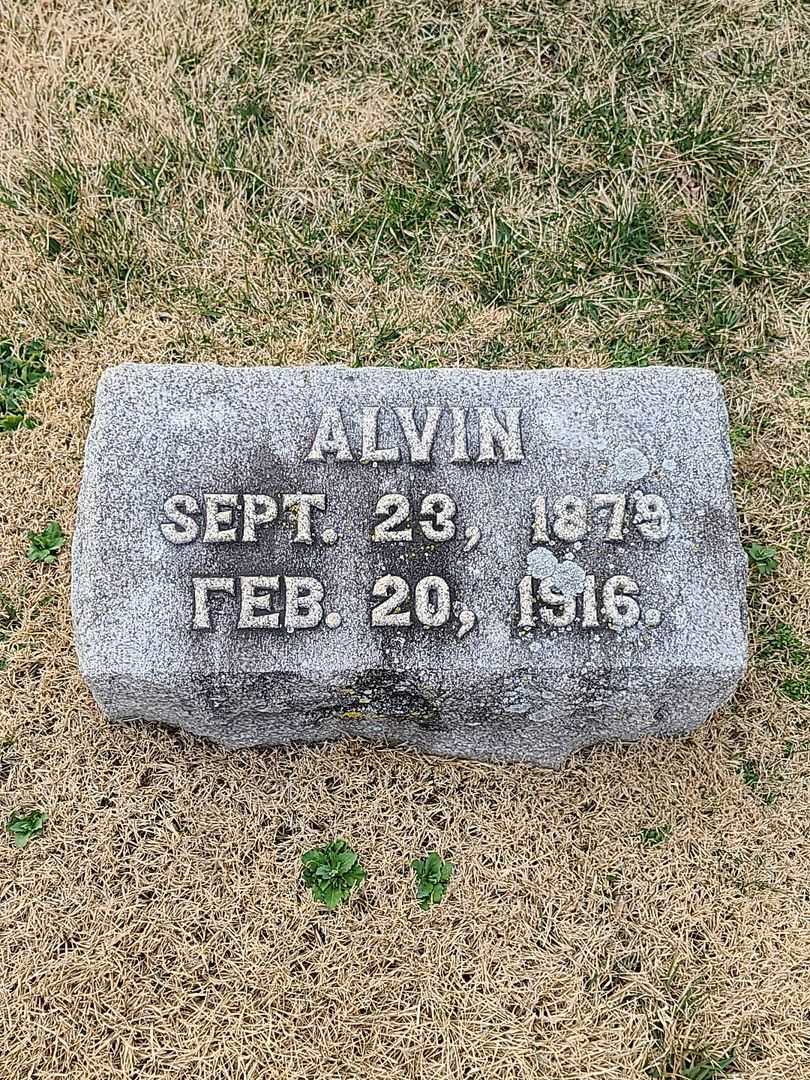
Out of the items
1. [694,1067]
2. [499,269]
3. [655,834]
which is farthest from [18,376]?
[694,1067]

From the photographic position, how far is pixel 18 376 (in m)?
3.23

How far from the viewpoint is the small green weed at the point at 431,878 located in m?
2.70

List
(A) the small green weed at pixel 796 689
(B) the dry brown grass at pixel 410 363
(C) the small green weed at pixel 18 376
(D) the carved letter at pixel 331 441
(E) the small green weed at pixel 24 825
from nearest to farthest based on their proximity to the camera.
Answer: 1. (D) the carved letter at pixel 331 441
2. (B) the dry brown grass at pixel 410 363
3. (E) the small green weed at pixel 24 825
4. (A) the small green weed at pixel 796 689
5. (C) the small green weed at pixel 18 376

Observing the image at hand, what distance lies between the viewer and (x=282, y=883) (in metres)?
2.70

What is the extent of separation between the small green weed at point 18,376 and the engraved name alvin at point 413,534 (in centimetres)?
107

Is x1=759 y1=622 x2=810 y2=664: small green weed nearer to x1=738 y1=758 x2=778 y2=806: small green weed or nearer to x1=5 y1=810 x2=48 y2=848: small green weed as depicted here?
x1=738 y1=758 x2=778 y2=806: small green weed

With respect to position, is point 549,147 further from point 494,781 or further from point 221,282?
point 494,781

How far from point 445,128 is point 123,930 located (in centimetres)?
289

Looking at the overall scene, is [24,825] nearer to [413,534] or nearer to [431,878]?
[431,878]

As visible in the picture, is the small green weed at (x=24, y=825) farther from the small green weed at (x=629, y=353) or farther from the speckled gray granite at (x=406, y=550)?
the small green weed at (x=629, y=353)

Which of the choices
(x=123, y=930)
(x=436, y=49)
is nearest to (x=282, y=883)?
(x=123, y=930)

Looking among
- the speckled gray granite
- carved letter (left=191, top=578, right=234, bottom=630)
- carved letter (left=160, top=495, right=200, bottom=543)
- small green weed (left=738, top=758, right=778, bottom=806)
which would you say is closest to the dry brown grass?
small green weed (left=738, top=758, right=778, bottom=806)

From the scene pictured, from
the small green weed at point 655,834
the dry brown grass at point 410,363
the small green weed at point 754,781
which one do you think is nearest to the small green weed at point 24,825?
the dry brown grass at point 410,363

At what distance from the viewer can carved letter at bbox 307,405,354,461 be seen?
8.13 ft
